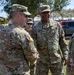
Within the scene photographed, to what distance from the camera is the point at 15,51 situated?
192 inches

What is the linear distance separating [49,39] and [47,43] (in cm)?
8

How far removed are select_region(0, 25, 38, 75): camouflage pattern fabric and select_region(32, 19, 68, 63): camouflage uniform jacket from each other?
1.42 m

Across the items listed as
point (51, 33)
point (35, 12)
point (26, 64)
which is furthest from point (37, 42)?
point (35, 12)

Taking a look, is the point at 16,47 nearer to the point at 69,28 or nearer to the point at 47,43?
the point at 47,43

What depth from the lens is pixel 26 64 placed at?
495cm

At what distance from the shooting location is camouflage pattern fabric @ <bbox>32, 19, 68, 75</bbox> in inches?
250

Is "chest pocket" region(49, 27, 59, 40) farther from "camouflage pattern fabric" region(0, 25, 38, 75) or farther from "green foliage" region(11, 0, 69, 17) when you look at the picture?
"green foliage" region(11, 0, 69, 17)

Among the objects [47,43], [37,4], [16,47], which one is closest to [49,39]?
[47,43]

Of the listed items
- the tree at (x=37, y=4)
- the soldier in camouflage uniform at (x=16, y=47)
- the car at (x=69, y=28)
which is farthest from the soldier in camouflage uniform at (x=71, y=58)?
the tree at (x=37, y=4)

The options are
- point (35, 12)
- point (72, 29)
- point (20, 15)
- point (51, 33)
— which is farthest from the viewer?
point (35, 12)

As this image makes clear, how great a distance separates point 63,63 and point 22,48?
75.7 inches

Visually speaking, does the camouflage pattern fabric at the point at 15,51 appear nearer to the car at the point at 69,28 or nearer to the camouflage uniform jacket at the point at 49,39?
the camouflage uniform jacket at the point at 49,39

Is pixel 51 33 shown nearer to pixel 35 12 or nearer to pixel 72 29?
pixel 72 29

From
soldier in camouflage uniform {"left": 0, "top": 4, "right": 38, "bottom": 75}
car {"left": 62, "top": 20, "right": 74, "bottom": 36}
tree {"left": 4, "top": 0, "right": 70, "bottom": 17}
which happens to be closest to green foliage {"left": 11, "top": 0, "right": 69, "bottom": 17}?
tree {"left": 4, "top": 0, "right": 70, "bottom": 17}
